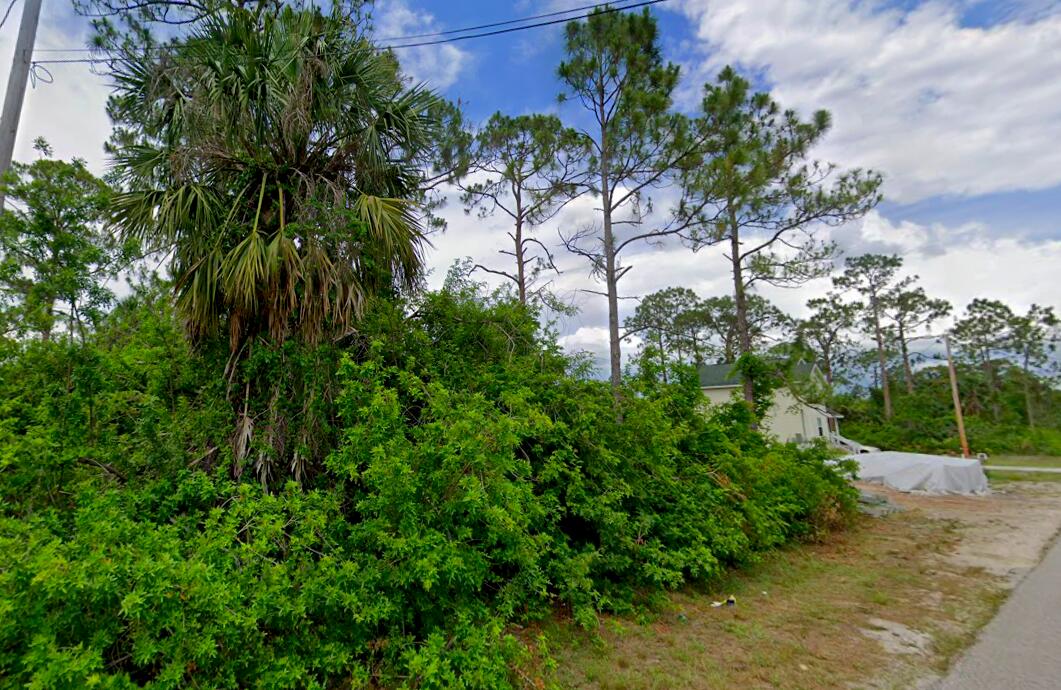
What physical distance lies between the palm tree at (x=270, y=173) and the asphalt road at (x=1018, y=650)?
5.42 meters

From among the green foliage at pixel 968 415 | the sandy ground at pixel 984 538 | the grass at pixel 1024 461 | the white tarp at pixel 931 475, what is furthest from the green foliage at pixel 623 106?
the grass at pixel 1024 461

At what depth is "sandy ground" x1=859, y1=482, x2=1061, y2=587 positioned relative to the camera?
A: 6168 millimetres

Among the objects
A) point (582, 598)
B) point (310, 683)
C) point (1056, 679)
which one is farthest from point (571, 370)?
point (1056, 679)

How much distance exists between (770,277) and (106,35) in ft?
36.3

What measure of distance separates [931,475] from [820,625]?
12.4 metres

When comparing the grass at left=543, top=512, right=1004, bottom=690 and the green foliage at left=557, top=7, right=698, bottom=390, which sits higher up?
the green foliage at left=557, top=7, right=698, bottom=390

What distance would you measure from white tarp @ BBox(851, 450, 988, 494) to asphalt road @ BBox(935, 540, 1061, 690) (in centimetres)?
823

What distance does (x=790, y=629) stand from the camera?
3.85m

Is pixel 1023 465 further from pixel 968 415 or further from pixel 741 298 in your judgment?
pixel 741 298

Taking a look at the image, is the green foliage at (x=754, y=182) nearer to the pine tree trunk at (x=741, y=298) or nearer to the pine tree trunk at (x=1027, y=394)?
the pine tree trunk at (x=741, y=298)

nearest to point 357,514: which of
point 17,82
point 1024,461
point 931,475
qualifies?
point 17,82

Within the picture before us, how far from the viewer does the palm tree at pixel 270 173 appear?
4.60 meters

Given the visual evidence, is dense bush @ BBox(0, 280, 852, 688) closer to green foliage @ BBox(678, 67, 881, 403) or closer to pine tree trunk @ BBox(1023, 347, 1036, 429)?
green foliage @ BBox(678, 67, 881, 403)

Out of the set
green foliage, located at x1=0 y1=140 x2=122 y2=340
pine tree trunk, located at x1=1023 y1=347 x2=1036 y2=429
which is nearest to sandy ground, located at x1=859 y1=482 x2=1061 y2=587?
green foliage, located at x1=0 y1=140 x2=122 y2=340
